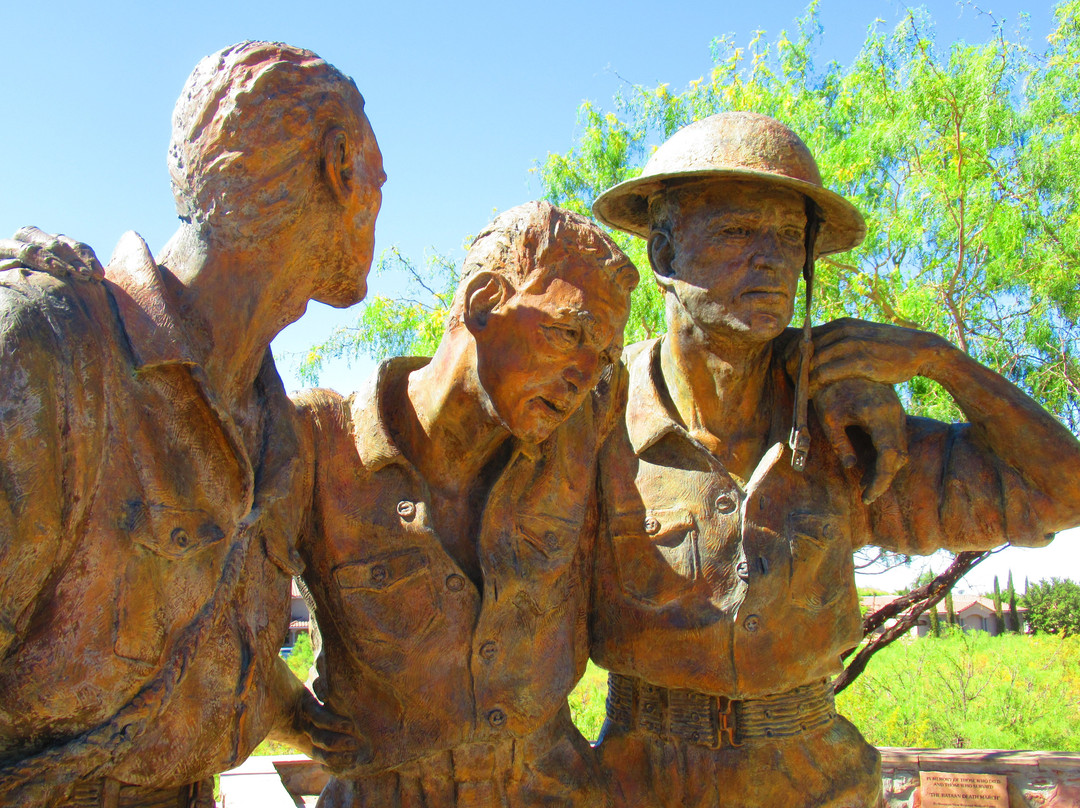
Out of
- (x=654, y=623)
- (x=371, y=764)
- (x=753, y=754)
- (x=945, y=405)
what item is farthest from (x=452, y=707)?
(x=945, y=405)

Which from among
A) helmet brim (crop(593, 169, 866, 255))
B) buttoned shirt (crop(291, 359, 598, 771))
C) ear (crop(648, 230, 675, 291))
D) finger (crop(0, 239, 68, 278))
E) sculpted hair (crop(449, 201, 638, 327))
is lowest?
buttoned shirt (crop(291, 359, 598, 771))

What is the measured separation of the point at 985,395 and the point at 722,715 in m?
1.20

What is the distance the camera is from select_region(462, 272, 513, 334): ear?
238 centimetres

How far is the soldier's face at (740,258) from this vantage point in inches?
111

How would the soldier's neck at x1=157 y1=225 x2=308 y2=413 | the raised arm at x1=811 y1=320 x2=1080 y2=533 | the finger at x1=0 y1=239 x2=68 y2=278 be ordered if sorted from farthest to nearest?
the raised arm at x1=811 y1=320 x2=1080 y2=533
the soldier's neck at x1=157 y1=225 x2=308 y2=413
the finger at x1=0 y1=239 x2=68 y2=278

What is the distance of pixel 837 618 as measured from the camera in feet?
9.37

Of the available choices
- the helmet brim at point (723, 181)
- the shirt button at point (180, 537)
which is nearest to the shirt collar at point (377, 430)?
the shirt button at point (180, 537)

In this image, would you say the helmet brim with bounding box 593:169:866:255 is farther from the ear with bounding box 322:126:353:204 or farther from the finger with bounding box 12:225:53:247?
the finger with bounding box 12:225:53:247

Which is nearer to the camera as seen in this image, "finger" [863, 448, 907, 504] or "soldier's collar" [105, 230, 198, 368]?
"soldier's collar" [105, 230, 198, 368]

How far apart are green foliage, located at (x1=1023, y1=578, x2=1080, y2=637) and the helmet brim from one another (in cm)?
1596

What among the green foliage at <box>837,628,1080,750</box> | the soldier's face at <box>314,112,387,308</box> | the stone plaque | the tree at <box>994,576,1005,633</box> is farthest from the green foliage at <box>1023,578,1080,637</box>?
the soldier's face at <box>314,112,387,308</box>

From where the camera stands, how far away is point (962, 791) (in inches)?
213

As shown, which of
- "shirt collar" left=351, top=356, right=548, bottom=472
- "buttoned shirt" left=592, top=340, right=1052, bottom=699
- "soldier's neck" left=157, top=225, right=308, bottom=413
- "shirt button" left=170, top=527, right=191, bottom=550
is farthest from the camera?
"buttoned shirt" left=592, top=340, right=1052, bottom=699

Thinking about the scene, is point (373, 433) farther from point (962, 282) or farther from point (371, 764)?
point (962, 282)
